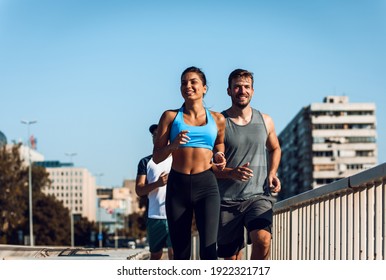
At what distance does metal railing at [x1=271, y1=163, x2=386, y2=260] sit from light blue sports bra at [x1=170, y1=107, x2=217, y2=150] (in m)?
0.73

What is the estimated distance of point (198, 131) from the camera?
5.08m

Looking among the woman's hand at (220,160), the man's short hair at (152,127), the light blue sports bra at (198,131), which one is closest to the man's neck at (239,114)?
the man's short hair at (152,127)

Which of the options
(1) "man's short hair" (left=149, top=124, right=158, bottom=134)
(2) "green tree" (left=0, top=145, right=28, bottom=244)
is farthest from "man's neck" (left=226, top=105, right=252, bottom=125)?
(2) "green tree" (left=0, top=145, right=28, bottom=244)

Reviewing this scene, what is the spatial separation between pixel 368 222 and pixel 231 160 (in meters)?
0.97

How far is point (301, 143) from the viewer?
531ft

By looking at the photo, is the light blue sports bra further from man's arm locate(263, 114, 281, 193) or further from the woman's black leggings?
man's arm locate(263, 114, 281, 193)

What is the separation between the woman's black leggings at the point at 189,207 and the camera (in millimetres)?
5230

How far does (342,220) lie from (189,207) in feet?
3.31

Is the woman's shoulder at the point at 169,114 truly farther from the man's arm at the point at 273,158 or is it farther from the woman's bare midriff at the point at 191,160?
the man's arm at the point at 273,158

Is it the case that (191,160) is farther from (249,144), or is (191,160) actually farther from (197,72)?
(249,144)

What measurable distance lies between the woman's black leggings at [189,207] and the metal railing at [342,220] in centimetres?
72
